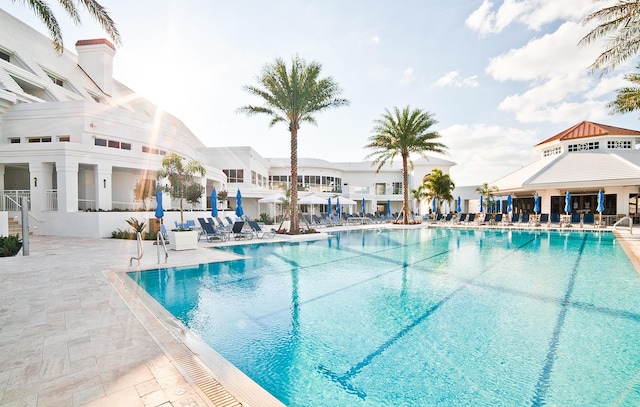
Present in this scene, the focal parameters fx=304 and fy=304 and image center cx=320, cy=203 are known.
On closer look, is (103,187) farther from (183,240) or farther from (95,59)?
(95,59)

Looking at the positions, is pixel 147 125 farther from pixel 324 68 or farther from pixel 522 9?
pixel 522 9

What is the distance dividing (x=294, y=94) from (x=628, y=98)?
52.2 feet

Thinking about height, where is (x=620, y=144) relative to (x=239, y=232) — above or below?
A: above

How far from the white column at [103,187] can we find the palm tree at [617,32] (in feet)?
71.6

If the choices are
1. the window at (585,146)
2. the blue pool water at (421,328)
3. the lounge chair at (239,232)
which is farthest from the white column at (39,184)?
the window at (585,146)

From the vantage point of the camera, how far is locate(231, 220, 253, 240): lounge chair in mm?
15844

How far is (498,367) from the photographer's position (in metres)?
3.82

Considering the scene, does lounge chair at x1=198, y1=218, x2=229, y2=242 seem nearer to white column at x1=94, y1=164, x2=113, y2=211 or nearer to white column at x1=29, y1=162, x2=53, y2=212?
white column at x1=94, y1=164, x2=113, y2=211

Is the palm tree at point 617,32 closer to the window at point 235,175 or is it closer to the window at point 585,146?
the window at point 585,146

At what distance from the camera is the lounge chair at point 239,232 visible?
624 inches

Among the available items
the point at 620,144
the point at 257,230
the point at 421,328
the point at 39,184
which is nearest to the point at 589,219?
the point at 620,144

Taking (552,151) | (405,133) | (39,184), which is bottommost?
(39,184)

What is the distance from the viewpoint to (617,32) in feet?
38.6

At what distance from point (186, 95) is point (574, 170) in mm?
31198
